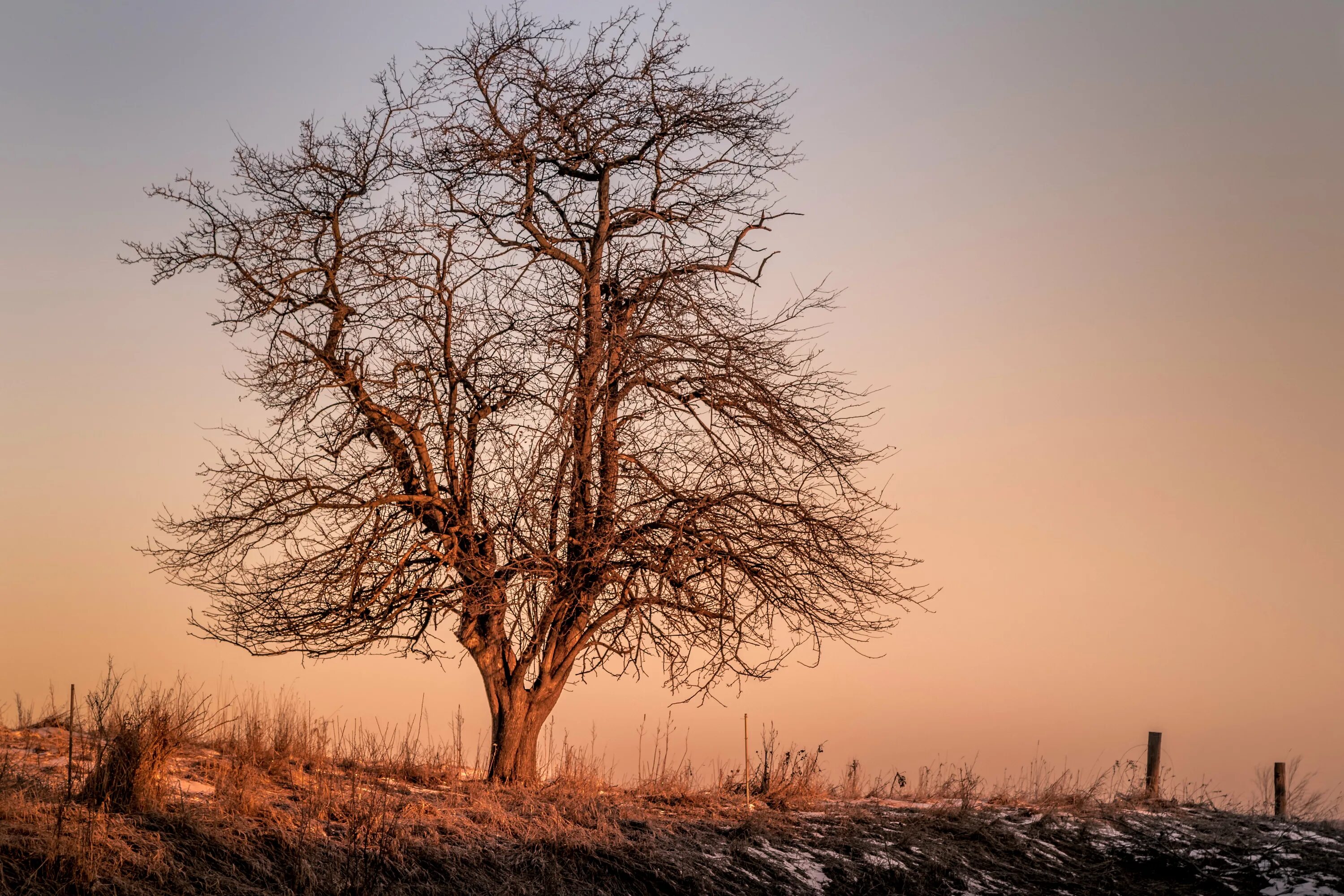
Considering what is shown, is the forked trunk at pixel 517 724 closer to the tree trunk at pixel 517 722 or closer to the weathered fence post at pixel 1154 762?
the tree trunk at pixel 517 722

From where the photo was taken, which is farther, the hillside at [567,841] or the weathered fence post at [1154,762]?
the weathered fence post at [1154,762]

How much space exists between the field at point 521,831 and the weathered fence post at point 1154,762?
54.2 inches

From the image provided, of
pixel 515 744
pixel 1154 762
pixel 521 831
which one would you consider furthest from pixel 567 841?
pixel 1154 762

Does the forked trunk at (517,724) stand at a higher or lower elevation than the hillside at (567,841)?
higher

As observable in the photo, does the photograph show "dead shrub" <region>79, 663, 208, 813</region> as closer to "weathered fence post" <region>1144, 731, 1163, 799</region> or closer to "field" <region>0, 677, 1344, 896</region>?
"field" <region>0, 677, 1344, 896</region>

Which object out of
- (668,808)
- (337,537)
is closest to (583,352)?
(337,537)

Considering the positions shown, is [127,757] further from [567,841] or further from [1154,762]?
[1154,762]

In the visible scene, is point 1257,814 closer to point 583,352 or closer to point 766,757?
point 766,757

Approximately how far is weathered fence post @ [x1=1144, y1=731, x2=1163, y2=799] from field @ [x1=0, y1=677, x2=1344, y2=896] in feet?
4.52

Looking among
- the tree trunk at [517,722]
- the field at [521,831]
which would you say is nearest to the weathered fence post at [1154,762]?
the field at [521,831]

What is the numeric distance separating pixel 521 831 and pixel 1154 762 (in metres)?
10.5

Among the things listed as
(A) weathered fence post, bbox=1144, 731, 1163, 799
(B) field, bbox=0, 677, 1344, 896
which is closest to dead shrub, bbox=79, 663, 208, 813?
(B) field, bbox=0, 677, 1344, 896

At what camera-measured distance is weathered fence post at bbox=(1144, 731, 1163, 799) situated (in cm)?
1518

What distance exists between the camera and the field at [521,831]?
282 inches
